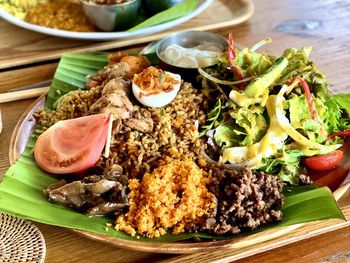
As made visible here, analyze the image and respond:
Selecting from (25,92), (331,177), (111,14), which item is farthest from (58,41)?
(331,177)

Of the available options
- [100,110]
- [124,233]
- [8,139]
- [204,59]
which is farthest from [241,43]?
[124,233]

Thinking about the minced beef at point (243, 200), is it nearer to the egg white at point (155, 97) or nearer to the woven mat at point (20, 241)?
the egg white at point (155, 97)

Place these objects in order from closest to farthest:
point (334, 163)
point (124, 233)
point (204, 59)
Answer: point (124, 233), point (334, 163), point (204, 59)

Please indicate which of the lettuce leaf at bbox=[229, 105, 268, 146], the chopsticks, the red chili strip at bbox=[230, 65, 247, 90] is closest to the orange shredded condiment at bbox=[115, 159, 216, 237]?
the lettuce leaf at bbox=[229, 105, 268, 146]

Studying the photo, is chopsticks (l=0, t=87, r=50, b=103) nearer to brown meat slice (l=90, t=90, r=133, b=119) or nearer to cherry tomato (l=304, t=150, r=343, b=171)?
brown meat slice (l=90, t=90, r=133, b=119)

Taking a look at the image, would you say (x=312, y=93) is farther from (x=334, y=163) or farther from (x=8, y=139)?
(x=8, y=139)

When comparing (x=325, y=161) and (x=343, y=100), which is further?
(x=343, y=100)

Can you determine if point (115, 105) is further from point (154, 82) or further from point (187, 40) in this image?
point (187, 40)
